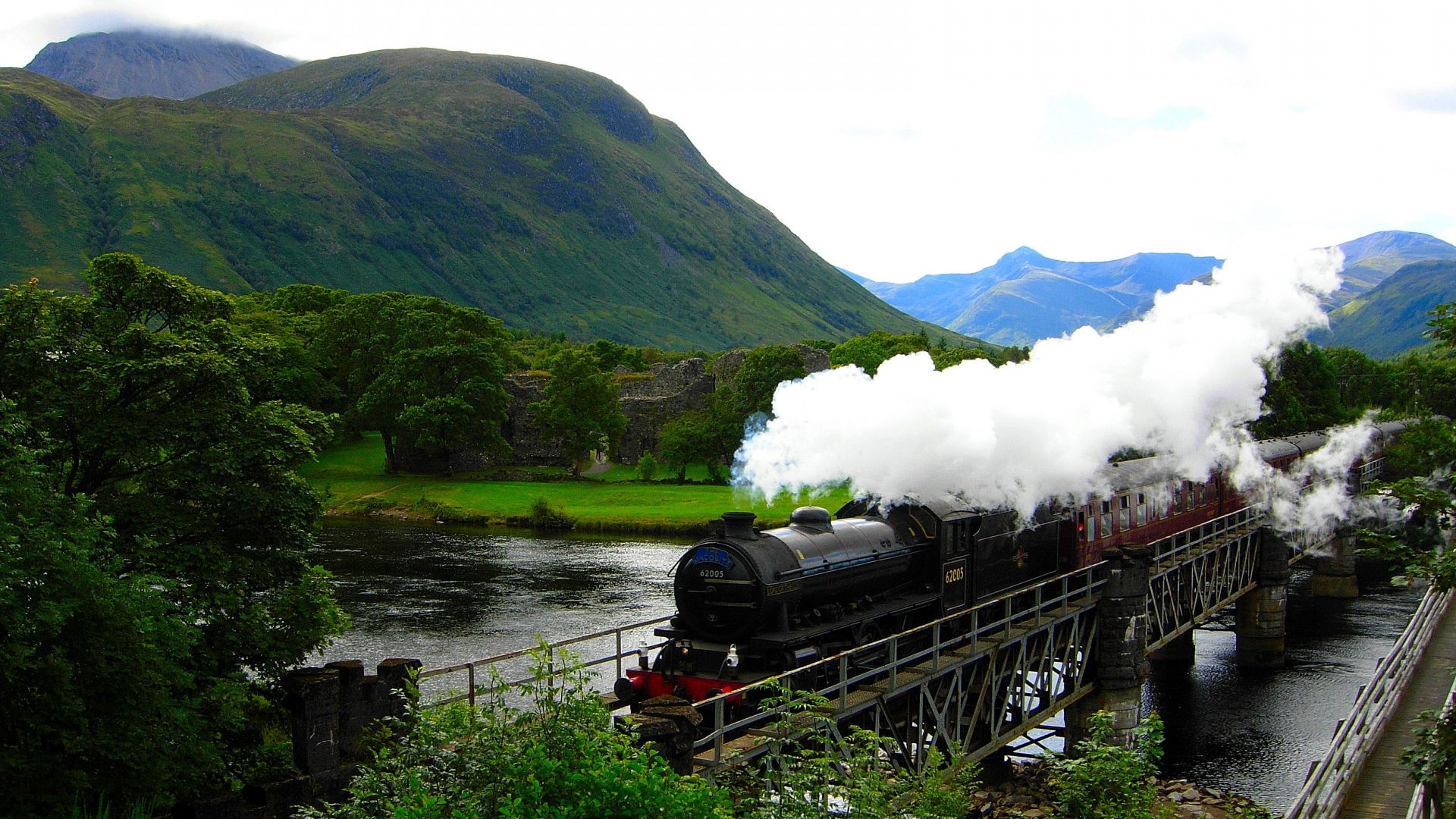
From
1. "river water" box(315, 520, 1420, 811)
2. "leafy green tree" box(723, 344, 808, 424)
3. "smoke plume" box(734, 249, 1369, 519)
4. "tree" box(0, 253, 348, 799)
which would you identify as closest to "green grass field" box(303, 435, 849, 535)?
"river water" box(315, 520, 1420, 811)

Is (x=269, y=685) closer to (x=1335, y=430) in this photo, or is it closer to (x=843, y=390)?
(x=843, y=390)

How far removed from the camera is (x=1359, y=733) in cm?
1877

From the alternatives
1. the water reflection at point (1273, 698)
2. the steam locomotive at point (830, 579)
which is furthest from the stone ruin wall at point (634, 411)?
the steam locomotive at point (830, 579)

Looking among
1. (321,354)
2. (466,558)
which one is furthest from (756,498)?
(321,354)

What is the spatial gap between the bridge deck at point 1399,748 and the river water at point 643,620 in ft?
13.3

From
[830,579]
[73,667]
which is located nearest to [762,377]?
[830,579]

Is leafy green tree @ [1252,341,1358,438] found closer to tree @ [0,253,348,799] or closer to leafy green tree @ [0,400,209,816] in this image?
tree @ [0,253,348,799]

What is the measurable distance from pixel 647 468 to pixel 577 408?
7247 mm

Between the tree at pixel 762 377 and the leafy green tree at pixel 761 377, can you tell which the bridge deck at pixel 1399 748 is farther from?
the tree at pixel 762 377

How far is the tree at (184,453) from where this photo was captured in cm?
1681

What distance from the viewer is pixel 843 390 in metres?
22.1

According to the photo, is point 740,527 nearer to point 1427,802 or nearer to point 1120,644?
point 1427,802

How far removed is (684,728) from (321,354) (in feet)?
258

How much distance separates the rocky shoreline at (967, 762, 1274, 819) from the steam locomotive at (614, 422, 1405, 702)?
4.73 m
